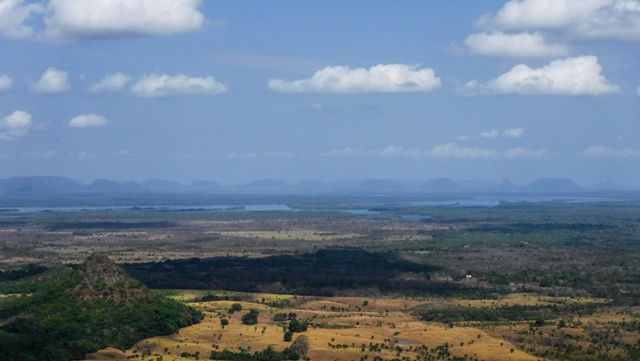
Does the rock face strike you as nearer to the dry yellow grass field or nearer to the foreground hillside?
the foreground hillside

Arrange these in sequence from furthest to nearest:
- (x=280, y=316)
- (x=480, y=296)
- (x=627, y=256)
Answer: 1. (x=627, y=256)
2. (x=480, y=296)
3. (x=280, y=316)

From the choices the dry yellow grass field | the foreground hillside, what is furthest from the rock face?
the dry yellow grass field

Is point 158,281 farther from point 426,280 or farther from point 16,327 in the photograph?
point 16,327

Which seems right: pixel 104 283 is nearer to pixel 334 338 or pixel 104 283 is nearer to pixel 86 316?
pixel 86 316

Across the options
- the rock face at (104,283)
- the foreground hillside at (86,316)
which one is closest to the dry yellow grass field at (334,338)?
the foreground hillside at (86,316)

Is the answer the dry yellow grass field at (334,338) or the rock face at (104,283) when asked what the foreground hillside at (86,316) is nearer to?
the rock face at (104,283)

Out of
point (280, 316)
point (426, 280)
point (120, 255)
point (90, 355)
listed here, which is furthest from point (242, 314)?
point (120, 255)

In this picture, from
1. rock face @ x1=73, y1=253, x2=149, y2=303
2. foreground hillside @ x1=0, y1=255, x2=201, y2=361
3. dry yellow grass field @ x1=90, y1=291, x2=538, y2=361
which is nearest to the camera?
foreground hillside @ x1=0, y1=255, x2=201, y2=361
